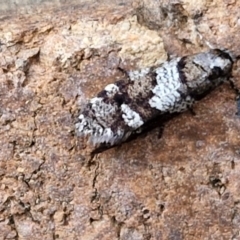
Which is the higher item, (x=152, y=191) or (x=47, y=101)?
(x=47, y=101)

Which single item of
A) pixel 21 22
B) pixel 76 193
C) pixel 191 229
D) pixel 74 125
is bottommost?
pixel 191 229

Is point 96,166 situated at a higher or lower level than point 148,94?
lower

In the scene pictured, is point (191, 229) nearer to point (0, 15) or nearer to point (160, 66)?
point (160, 66)

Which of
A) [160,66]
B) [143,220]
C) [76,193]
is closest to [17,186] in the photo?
[76,193]
